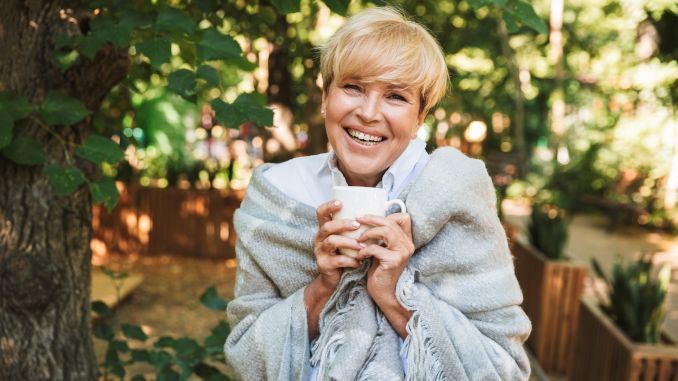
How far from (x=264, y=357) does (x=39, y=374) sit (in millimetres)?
1082

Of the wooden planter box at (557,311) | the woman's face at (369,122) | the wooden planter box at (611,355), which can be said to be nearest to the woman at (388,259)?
the woman's face at (369,122)

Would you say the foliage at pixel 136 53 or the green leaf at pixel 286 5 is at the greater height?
the green leaf at pixel 286 5

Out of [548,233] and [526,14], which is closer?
[526,14]

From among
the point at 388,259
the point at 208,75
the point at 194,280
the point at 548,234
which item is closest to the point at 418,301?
the point at 388,259

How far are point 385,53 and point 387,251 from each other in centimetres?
42

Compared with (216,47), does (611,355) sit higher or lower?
lower

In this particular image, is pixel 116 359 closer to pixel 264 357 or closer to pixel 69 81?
pixel 69 81

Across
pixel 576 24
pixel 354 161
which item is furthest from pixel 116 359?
pixel 576 24

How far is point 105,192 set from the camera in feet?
6.40

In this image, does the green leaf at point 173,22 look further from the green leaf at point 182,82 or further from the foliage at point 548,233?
the foliage at point 548,233

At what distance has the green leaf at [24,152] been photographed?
1908mm

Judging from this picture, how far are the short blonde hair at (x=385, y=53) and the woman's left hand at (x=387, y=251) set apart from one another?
0.30 m

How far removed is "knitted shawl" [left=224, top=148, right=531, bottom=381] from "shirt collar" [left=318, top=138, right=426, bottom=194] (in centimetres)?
7

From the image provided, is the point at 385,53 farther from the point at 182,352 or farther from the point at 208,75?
the point at 182,352
